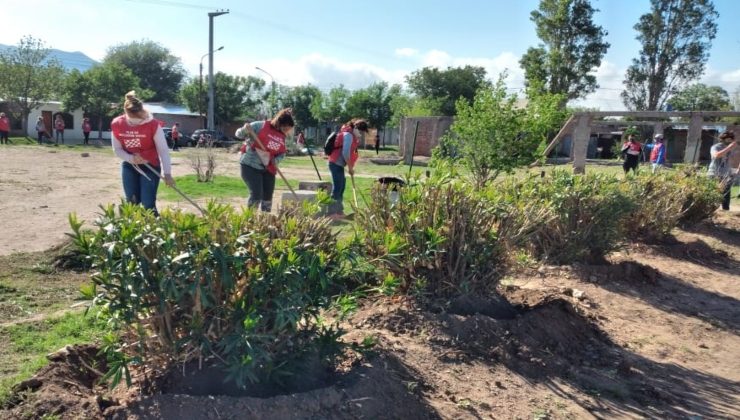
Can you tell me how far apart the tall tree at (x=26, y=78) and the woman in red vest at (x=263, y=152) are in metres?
36.4

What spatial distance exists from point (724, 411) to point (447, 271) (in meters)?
1.89

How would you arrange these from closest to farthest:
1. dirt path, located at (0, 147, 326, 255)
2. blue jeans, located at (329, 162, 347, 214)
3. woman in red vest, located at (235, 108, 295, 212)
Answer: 1. woman in red vest, located at (235, 108, 295, 212)
2. dirt path, located at (0, 147, 326, 255)
3. blue jeans, located at (329, 162, 347, 214)

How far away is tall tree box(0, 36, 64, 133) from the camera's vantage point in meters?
36.9

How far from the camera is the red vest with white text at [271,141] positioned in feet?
22.0

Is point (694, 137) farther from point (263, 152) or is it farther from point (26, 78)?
point (26, 78)

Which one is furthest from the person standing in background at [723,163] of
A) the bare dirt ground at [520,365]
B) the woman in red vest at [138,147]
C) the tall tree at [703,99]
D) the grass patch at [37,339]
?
the tall tree at [703,99]

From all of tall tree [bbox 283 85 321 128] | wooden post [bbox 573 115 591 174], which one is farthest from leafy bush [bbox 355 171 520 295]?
tall tree [bbox 283 85 321 128]

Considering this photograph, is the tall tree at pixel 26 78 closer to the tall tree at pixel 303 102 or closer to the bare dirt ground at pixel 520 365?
the tall tree at pixel 303 102

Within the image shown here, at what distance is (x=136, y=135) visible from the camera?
18.9 ft

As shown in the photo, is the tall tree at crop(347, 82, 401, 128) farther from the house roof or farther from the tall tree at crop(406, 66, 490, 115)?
the house roof

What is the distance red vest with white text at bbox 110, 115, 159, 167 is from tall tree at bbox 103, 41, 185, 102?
227ft

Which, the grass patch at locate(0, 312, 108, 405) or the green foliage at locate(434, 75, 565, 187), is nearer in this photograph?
the grass patch at locate(0, 312, 108, 405)

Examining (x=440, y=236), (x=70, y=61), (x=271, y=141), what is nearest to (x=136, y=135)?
(x=271, y=141)

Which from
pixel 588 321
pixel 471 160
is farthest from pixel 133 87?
pixel 588 321
